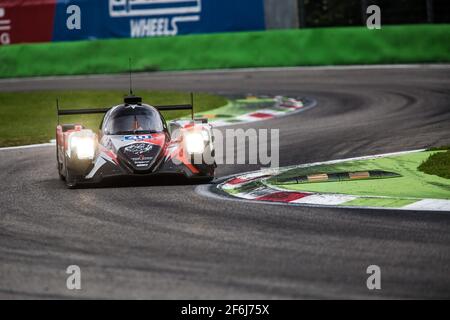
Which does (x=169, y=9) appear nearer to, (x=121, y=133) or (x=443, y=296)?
(x=121, y=133)

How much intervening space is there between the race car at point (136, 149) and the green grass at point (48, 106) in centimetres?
490

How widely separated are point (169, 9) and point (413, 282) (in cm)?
2223

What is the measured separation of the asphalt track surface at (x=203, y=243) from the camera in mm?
7555

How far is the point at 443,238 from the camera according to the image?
8.95 metres

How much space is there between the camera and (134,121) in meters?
13.0

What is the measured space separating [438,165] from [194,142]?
10.1ft

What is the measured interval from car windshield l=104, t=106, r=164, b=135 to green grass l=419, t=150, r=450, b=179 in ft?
11.1

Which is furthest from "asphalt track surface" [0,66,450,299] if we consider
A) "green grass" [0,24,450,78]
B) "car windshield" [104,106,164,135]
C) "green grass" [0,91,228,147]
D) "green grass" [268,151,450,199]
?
"green grass" [0,24,450,78]

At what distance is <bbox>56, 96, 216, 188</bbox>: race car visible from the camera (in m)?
12.3

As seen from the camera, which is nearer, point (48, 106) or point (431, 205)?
point (431, 205)
